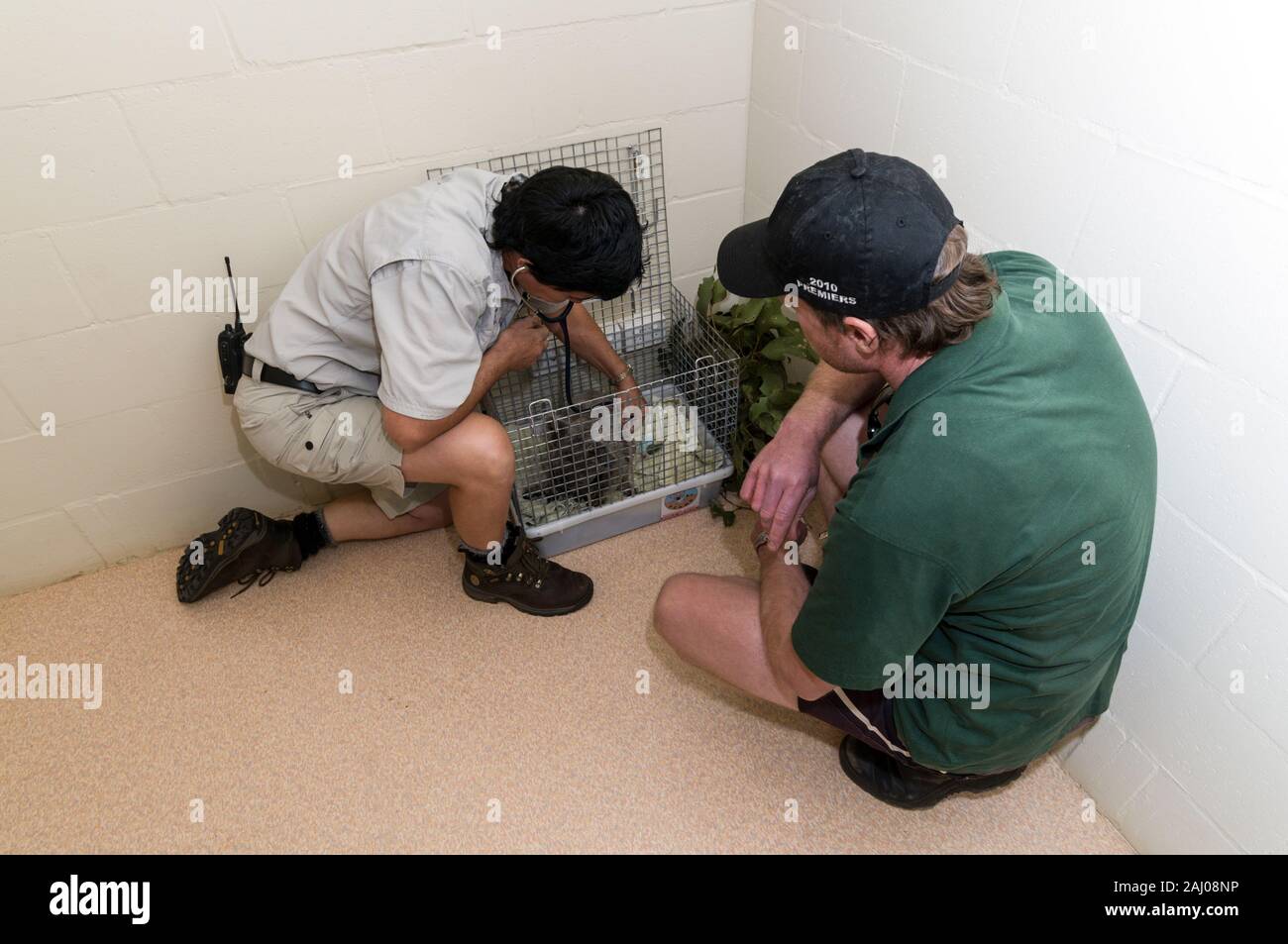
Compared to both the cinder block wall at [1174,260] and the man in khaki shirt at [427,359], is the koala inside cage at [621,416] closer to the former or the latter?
the man in khaki shirt at [427,359]

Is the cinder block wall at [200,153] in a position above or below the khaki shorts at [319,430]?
above

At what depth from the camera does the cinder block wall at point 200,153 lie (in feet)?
4.34

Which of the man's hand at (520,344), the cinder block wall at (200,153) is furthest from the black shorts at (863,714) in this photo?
the cinder block wall at (200,153)

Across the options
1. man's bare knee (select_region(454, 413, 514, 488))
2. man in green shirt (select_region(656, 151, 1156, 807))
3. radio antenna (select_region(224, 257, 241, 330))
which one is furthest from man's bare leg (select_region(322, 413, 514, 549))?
man in green shirt (select_region(656, 151, 1156, 807))

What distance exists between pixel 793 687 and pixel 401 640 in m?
0.88

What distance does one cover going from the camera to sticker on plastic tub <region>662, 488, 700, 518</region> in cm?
183

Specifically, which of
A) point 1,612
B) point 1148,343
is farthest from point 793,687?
point 1,612

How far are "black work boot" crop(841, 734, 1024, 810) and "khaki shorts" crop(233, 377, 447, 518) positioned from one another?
1.03m

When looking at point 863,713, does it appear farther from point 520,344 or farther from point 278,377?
point 278,377

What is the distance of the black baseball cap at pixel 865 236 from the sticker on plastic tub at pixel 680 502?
0.93 m

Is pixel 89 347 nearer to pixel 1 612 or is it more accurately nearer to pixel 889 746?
pixel 1 612

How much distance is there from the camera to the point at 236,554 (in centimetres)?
168

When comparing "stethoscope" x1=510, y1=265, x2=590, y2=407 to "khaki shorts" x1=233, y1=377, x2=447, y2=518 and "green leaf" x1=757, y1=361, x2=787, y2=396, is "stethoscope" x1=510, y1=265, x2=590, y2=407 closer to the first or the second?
"khaki shorts" x1=233, y1=377, x2=447, y2=518

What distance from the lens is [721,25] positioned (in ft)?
5.51
